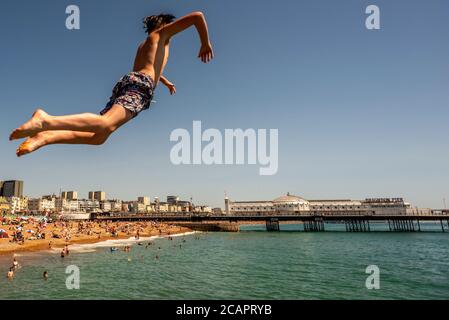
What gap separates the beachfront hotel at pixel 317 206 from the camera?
435ft

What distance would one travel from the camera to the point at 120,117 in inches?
136

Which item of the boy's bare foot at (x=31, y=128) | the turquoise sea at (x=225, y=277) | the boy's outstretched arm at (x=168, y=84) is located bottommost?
the turquoise sea at (x=225, y=277)

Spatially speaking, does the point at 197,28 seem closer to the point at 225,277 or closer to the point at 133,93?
the point at 133,93

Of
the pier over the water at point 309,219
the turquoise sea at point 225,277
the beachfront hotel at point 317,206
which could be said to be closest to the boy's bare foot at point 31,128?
the turquoise sea at point 225,277

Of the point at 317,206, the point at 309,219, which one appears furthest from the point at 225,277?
the point at 317,206

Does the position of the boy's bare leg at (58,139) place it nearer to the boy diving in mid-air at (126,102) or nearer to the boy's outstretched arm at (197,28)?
the boy diving in mid-air at (126,102)

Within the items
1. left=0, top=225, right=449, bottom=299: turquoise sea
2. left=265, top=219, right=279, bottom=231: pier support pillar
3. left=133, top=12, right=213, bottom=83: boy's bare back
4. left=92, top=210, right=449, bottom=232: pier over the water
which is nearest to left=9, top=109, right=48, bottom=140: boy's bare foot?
left=133, top=12, right=213, bottom=83: boy's bare back

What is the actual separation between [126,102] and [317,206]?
16456 centimetres

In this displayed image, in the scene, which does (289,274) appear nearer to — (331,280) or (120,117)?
(331,280)

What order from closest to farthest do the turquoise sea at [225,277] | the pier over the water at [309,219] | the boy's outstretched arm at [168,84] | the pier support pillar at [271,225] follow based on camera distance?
the boy's outstretched arm at [168,84] → the turquoise sea at [225,277] → the pier over the water at [309,219] → the pier support pillar at [271,225]

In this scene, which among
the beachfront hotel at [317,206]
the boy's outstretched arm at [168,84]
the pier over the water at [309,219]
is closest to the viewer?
the boy's outstretched arm at [168,84]

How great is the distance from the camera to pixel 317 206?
520ft
